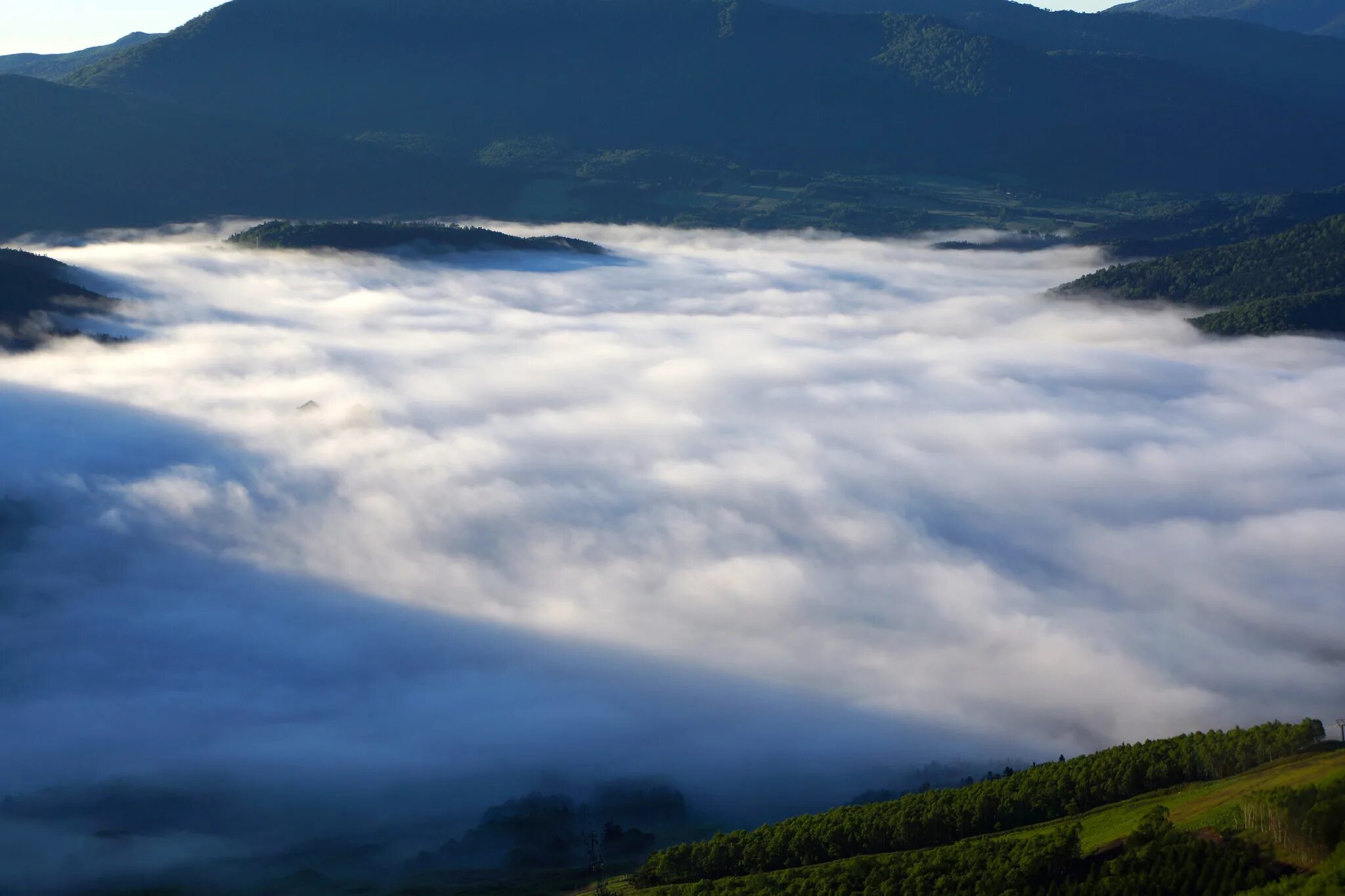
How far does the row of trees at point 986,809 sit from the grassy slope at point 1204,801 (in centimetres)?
253

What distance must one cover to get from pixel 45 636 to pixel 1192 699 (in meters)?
148

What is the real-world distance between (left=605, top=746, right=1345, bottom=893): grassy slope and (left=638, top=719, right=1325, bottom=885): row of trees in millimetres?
2532

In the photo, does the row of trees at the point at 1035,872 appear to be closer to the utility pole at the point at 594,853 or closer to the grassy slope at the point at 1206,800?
the grassy slope at the point at 1206,800

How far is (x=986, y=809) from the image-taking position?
11269 centimetres

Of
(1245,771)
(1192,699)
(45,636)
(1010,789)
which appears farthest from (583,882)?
(45,636)

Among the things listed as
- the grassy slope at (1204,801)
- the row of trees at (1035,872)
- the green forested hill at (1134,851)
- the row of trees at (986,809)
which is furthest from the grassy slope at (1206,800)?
the row of trees at (986,809)

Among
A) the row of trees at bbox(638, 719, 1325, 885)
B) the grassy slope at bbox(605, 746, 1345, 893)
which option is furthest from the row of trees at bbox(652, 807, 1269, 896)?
the row of trees at bbox(638, 719, 1325, 885)

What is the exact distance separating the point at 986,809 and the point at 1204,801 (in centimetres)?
1834

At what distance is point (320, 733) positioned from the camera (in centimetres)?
17738

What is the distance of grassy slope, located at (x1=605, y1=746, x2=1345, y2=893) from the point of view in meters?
93.6

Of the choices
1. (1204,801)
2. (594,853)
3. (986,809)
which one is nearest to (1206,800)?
(1204,801)

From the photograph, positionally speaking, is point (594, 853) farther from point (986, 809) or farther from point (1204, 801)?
point (1204, 801)

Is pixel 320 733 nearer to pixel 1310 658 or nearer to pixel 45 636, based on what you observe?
pixel 45 636

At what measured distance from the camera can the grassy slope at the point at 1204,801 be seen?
307 feet
